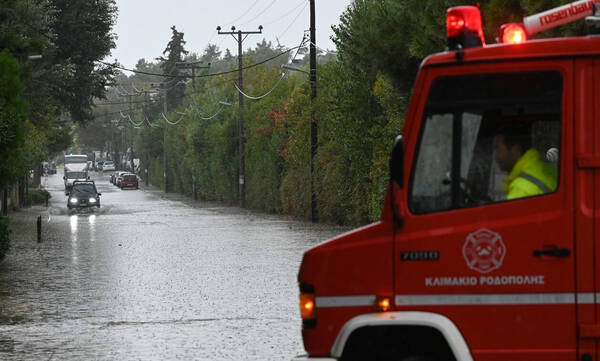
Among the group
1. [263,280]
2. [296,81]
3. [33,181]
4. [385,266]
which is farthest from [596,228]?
[33,181]

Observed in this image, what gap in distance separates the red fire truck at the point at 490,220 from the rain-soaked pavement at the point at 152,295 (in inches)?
205

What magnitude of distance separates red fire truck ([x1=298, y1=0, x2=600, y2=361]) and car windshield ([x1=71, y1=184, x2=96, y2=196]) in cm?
5566

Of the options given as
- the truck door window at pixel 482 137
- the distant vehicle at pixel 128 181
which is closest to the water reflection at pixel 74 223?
the truck door window at pixel 482 137

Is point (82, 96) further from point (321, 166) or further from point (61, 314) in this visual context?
point (61, 314)

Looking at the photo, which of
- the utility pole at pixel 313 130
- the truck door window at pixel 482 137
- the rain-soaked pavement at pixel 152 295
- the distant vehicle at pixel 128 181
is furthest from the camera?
the distant vehicle at pixel 128 181

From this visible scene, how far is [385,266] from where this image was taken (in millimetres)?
7395

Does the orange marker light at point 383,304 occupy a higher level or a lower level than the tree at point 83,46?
lower

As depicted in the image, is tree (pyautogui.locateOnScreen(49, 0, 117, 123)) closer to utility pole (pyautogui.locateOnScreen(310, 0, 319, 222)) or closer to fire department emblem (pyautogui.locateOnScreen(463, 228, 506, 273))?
utility pole (pyautogui.locateOnScreen(310, 0, 319, 222))

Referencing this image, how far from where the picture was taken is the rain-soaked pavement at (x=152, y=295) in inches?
528

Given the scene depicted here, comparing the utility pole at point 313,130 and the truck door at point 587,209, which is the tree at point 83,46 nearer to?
the utility pole at point 313,130

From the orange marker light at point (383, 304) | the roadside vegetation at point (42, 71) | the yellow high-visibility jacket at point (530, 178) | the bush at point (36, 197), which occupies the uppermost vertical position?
the roadside vegetation at point (42, 71)

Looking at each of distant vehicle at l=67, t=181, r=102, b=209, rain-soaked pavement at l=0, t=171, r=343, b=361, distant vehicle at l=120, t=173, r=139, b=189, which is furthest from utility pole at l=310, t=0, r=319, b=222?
distant vehicle at l=120, t=173, r=139, b=189

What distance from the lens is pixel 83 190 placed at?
2466 inches

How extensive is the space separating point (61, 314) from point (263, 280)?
215 inches
